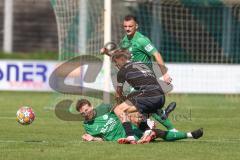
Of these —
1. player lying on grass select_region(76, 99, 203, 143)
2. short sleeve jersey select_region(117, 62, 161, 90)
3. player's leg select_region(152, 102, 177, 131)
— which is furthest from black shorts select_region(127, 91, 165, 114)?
player's leg select_region(152, 102, 177, 131)

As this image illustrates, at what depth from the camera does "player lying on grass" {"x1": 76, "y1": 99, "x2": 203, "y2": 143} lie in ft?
42.6

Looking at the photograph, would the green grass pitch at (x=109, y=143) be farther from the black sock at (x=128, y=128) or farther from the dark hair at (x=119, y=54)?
the dark hair at (x=119, y=54)

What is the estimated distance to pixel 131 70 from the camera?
505 inches

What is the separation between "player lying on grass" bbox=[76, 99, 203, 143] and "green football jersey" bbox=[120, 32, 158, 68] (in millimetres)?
1215

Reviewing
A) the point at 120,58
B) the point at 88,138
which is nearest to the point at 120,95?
the point at 120,58

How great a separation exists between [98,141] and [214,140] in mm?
2090

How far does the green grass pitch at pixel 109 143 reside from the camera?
37.5ft

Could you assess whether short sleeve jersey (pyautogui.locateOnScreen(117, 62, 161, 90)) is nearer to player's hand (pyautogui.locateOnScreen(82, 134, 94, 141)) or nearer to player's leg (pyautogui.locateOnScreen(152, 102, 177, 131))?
player's leg (pyautogui.locateOnScreen(152, 102, 177, 131))

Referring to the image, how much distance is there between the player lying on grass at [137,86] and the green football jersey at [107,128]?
0.26 m

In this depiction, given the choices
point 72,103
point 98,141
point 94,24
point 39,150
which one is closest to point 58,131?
point 98,141

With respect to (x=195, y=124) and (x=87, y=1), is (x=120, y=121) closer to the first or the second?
(x=195, y=124)

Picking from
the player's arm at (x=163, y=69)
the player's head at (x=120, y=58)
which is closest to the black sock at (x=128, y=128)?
the player's head at (x=120, y=58)

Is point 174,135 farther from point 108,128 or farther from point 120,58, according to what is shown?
point 120,58

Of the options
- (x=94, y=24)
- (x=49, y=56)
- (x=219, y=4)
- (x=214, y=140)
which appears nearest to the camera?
(x=214, y=140)
